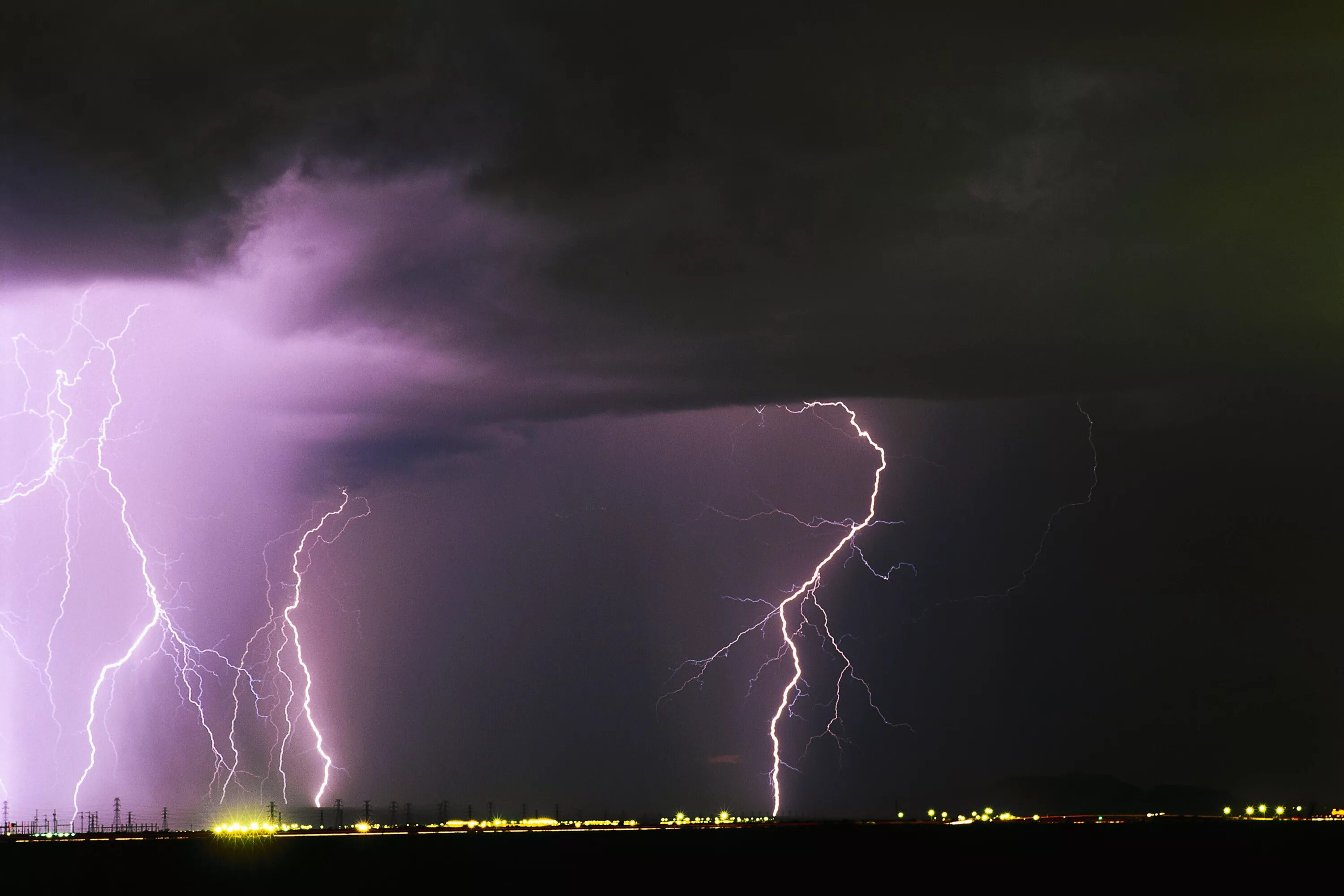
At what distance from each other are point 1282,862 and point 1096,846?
20.7 metres

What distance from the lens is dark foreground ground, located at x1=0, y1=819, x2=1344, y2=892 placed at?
84.9 metres

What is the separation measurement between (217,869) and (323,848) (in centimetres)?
3477

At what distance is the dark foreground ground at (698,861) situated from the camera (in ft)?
279

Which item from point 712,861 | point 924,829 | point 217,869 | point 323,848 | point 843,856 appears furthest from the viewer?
point 924,829

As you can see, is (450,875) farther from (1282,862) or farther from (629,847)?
(1282,862)

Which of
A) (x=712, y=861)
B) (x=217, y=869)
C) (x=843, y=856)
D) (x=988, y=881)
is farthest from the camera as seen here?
(x=843, y=856)

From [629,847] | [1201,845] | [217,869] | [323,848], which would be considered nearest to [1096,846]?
[1201,845]

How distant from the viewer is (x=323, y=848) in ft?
424

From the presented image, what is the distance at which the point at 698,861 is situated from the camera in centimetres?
10394

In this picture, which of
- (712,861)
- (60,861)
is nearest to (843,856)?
(712,861)

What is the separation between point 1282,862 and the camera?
112 meters

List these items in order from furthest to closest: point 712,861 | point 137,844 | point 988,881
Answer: point 137,844
point 712,861
point 988,881

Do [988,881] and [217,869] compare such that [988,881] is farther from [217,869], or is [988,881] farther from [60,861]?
[60,861]

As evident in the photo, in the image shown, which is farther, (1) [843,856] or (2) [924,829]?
(2) [924,829]
